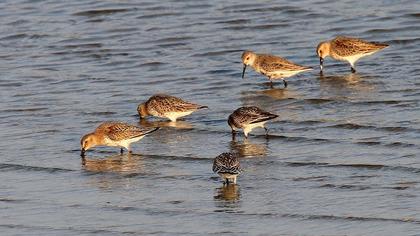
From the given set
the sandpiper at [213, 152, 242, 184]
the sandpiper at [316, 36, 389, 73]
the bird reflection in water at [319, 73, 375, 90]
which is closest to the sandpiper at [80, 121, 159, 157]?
the sandpiper at [213, 152, 242, 184]

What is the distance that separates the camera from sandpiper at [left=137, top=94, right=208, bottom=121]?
58.4 feet

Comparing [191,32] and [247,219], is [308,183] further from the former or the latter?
[191,32]

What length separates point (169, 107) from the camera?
17875 mm

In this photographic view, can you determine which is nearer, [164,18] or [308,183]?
[308,183]

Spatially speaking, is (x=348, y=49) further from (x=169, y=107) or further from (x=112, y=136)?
(x=112, y=136)

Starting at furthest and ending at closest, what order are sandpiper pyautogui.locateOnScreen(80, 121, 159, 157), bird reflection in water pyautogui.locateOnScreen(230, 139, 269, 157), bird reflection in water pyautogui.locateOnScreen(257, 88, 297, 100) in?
1. bird reflection in water pyautogui.locateOnScreen(257, 88, 297, 100)
2. sandpiper pyautogui.locateOnScreen(80, 121, 159, 157)
3. bird reflection in water pyautogui.locateOnScreen(230, 139, 269, 157)

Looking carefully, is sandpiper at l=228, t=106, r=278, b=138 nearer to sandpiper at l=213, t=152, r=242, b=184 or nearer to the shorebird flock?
the shorebird flock

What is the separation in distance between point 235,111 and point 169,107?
1.56 m

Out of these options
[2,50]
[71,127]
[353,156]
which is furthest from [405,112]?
[2,50]

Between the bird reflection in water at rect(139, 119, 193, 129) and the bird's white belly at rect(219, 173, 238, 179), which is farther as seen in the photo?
the bird reflection in water at rect(139, 119, 193, 129)

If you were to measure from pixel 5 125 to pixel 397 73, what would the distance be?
664cm

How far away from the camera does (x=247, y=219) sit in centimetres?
1261

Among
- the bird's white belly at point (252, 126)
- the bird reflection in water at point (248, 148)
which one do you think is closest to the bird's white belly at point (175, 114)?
the bird reflection in water at point (248, 148)

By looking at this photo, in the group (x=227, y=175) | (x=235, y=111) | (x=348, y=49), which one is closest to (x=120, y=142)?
(x=235, y=111)
